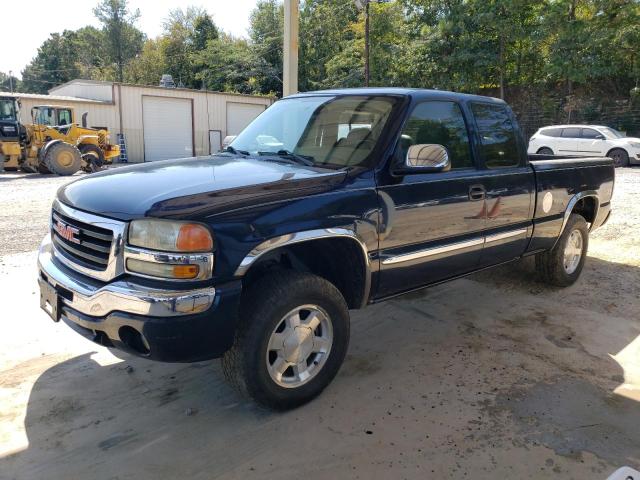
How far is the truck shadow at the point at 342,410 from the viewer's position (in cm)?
276

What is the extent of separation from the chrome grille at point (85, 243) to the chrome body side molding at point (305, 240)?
722mm

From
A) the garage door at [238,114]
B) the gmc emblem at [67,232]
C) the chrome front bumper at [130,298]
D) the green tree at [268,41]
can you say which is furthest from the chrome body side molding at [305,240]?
the green tree at [268,41]

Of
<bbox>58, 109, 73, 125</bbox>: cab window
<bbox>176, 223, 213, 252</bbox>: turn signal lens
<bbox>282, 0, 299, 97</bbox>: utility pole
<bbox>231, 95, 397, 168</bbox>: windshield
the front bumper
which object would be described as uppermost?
<bbox>282, 0, 299, 97</bbox>: utility pole

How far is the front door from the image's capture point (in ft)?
11.6

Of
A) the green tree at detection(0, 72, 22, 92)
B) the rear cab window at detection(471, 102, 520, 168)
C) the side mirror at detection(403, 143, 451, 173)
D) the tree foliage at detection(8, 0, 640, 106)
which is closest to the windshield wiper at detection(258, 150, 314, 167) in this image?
the side mirror at detection(403, 143, 451, 173)

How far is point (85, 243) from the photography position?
2.98m

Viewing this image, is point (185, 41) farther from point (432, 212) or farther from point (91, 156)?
point (432, 212)

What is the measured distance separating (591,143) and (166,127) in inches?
801

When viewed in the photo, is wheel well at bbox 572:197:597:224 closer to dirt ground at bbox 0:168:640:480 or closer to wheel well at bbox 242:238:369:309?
dirt ground at bbox 0:168:640:480

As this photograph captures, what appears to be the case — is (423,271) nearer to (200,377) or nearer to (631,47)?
(200,377)

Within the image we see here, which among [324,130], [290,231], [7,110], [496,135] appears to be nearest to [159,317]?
[290,231]

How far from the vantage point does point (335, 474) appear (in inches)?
105

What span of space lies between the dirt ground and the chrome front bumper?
742 mm

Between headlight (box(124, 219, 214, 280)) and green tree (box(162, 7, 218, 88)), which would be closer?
headlight (box(124, 219, 214, 280))
